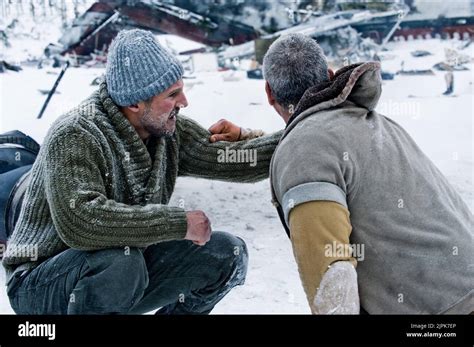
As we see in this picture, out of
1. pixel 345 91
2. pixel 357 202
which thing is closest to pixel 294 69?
pixel 345 91

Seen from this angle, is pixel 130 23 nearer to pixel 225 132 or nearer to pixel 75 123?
pixel 225 132

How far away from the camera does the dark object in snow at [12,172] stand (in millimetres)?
1717

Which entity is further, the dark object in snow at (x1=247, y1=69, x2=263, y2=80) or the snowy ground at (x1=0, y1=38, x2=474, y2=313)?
the dark object in snow at (x1=247, y1=69, x2=263, y2=80)

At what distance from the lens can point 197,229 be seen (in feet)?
4.67

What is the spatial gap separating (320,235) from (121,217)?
1.42 feet

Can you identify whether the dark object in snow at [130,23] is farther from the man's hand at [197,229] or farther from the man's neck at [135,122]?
the man's hand at [197,229]

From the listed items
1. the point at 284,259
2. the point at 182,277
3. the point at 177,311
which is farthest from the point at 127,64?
the point at 284,259

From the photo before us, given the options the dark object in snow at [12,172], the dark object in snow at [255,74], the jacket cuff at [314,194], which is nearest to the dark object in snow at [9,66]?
the dark object in snow at [12,172]

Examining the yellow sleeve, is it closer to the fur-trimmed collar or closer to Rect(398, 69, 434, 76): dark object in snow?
the fur-trimmed collar

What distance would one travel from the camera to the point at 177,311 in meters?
1.64

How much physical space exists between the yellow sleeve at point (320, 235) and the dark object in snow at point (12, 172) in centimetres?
80

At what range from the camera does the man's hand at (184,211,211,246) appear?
1417 millimetres

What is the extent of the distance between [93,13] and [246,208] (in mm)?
1215

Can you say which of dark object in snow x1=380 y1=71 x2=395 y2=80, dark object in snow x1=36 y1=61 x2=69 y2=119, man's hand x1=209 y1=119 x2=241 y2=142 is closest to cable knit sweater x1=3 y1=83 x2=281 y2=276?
man's hand x1=209 y1=119 x2=241 y2=142
